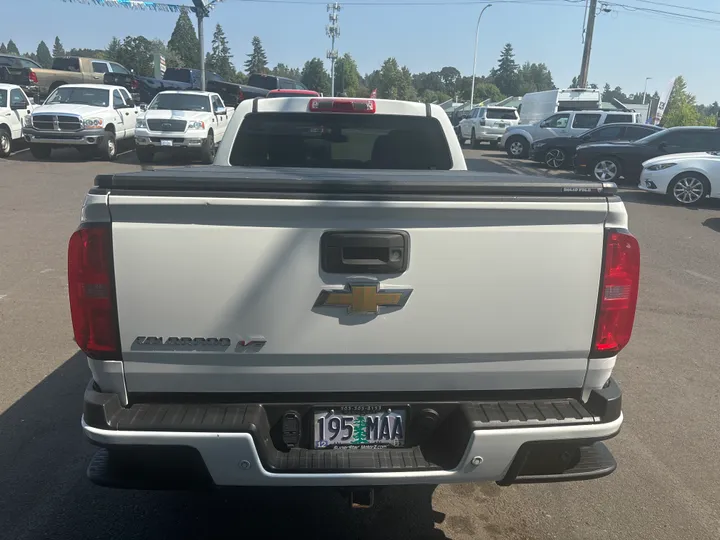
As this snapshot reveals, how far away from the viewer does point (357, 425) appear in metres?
2.53

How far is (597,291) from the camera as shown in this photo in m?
2.47

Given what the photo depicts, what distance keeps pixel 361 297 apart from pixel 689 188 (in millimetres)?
13364

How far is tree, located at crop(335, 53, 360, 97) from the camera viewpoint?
3191 inches

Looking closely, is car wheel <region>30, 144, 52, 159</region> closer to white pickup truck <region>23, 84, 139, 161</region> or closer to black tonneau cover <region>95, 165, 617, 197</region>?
white pickup truck <region>23, 84, 139, 161</region>

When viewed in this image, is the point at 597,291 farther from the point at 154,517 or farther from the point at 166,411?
the point at 154,517

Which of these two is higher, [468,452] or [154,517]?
[468,452]

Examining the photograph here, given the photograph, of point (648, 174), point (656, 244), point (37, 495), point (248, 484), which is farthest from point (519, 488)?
point (648, 174)

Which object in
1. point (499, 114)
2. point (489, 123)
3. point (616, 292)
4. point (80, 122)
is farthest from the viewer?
point (499, 114)

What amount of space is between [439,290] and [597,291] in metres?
0.63

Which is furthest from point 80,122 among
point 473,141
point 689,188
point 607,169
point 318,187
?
point 473,141

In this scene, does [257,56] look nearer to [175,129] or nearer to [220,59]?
[220,59]

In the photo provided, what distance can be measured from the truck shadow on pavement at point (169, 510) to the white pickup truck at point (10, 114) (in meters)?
16.1

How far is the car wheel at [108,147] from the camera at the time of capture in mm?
17234

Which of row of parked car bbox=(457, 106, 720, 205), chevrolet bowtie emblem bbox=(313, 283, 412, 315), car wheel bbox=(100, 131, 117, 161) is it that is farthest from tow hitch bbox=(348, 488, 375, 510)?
car wheel bbox=(100, 131, 117, 161)
